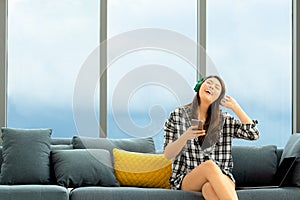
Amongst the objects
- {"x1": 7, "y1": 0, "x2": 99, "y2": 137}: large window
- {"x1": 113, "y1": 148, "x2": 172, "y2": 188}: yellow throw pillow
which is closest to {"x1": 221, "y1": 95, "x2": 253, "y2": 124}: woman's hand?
{"x1": 113, "y1": 148, "x2": 172, "y2": 188}: yellow throw pillow

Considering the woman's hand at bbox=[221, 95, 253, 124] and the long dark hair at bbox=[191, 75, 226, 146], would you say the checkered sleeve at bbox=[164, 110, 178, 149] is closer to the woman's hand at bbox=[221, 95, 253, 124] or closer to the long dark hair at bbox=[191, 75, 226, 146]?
the long dark hair at bbox=[191, 75, 226, 146]

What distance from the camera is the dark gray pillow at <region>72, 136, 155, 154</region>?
14.6ft

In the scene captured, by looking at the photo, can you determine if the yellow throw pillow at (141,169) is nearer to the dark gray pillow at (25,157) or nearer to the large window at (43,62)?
the dark gray pillow at (25,157)

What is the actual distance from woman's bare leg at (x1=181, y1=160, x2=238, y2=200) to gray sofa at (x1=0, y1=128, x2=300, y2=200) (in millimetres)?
69

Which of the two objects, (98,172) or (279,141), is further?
(279,141)

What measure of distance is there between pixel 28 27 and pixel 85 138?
3.89 feet

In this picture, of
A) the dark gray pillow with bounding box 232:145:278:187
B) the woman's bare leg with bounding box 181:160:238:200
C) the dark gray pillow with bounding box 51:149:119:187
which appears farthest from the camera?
the dark gray pillow with bounding box 232:145:278:187

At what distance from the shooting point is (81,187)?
13.0ft

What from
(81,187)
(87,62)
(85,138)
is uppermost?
(87,62)

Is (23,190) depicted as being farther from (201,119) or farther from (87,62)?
(87,62)

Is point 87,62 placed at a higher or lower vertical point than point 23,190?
higher

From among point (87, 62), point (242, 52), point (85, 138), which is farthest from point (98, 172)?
point (242, 52)

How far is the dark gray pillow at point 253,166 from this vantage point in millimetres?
4352

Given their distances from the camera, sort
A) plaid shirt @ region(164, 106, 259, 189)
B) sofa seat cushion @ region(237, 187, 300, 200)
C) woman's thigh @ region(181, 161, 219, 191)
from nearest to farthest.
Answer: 1. woman's thigh @ region(181, 161, 219, 191)
2. sofa seat cushion @ region(237, 187, 300, 200)
3. plaid shirt @ region(164, 106, 259, 189)
